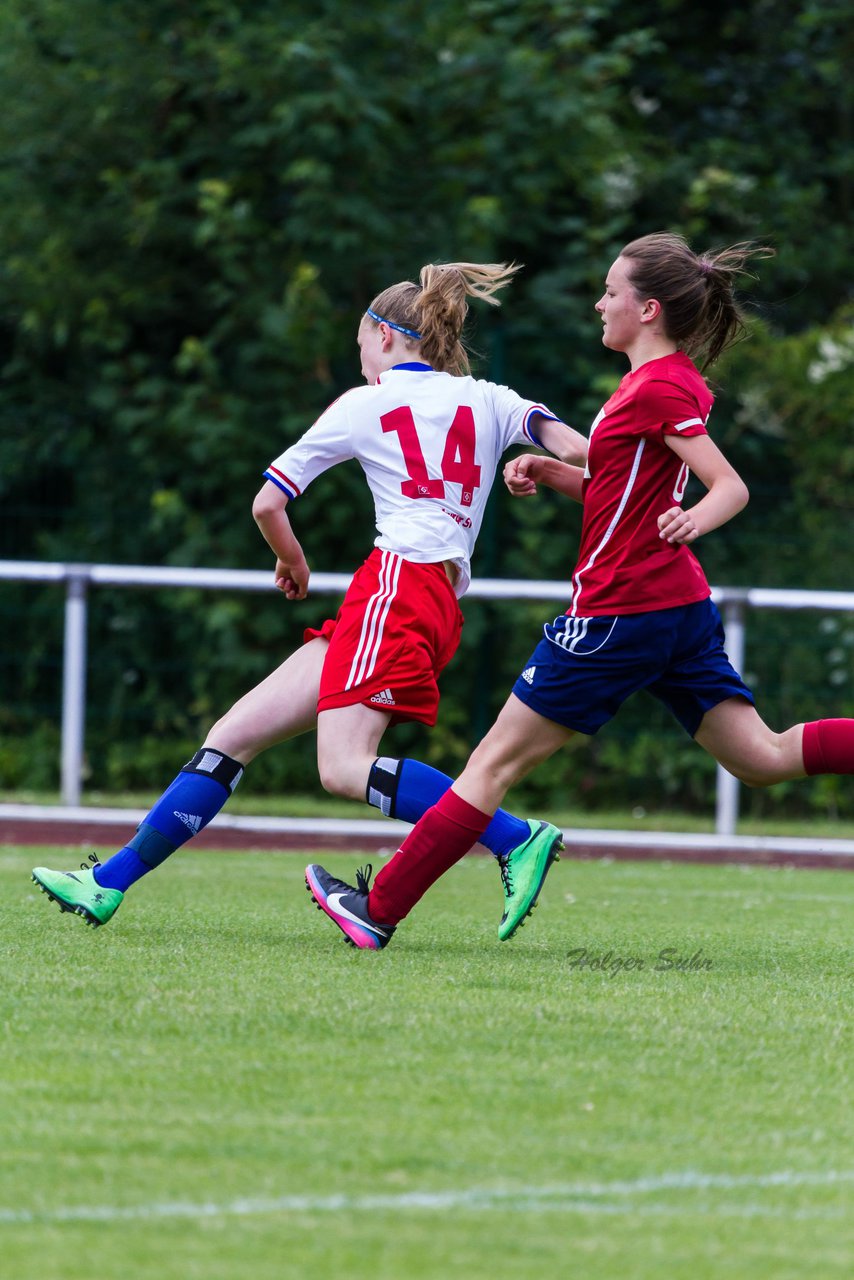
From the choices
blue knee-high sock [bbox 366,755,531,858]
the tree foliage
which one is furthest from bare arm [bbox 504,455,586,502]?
the tree foliage

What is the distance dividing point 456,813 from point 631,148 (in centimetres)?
864

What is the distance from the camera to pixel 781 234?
42.0 feet

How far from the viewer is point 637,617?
4.34 metres

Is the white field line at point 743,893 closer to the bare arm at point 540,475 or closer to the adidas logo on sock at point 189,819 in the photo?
the adidas logo on sock at point 189,819

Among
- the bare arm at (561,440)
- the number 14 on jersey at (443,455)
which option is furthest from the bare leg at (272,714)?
the bare arm at (561,440)

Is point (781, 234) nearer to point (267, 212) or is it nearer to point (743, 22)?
point (743, 22)

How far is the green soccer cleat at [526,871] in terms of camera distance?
4570 mm

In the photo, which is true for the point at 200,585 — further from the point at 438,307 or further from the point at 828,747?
the point at 828,747

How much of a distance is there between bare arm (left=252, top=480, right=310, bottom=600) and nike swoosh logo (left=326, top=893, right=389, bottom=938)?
81 cm

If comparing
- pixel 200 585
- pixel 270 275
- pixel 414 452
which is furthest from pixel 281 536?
pixel 270 275

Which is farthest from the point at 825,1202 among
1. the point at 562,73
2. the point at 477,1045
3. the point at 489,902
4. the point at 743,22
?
the point at 743,22

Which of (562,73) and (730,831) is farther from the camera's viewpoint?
(562,73)

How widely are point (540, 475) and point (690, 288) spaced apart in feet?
1.98

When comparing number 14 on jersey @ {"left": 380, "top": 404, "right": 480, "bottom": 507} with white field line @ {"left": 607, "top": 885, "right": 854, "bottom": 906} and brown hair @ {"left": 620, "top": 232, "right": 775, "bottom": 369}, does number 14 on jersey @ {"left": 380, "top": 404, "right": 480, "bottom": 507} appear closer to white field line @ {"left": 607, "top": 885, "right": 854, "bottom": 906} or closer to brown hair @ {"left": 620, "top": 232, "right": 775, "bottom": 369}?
brown hair @ {"left": 620, "top": 232, "right": 775, "bottom": 369}
